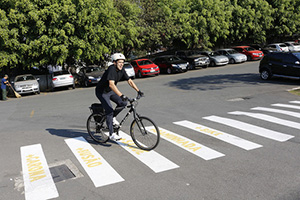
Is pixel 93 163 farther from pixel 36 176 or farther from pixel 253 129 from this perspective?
pixel 253 129

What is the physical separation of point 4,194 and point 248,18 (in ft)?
125

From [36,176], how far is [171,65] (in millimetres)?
21432

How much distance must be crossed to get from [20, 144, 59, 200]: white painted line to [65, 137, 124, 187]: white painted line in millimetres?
683

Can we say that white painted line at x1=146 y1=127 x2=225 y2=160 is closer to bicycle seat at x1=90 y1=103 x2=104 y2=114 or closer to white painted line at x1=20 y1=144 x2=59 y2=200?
bicycle seat at x1=90 y1=103 x2=104 y2=114

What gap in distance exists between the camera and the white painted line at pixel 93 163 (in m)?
5.21

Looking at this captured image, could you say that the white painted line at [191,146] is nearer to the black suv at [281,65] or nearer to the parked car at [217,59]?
the black suv at [281,65]

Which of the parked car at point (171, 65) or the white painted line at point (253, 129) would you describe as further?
the parked car at point (171, 65)

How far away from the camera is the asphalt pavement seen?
15.5 ft

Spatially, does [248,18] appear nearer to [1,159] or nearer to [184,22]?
[184,22]

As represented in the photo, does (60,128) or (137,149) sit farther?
(60,128)

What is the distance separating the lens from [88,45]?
908 inches

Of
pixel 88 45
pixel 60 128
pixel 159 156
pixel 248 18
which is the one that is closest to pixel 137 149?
pixel 159 156

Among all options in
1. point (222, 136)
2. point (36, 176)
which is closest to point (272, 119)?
point (222, 136)

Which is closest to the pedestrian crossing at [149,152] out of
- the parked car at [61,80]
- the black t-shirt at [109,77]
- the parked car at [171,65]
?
the black t-shirt at [109,77]
